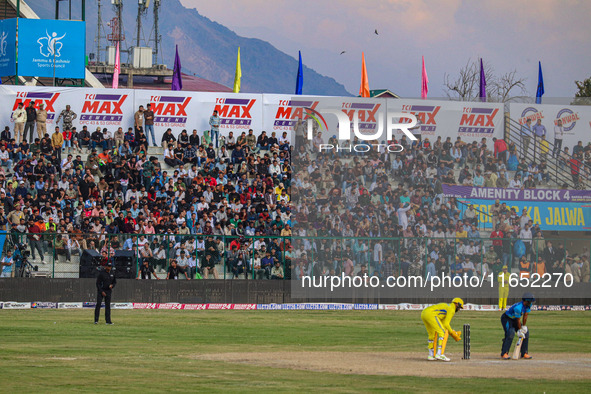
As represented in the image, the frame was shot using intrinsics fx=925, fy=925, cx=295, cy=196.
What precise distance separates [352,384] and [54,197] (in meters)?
27.7

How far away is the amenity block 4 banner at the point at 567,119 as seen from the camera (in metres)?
46.5

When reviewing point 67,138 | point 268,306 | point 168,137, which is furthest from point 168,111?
point 268,306

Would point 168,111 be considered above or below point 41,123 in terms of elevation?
above

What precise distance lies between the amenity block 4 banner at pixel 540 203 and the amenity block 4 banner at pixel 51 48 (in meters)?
23.7

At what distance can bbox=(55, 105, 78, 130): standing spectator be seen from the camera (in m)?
47.7

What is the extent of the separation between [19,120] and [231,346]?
26.4 meters

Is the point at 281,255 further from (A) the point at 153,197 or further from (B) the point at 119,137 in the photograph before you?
(B) the point at 119,137

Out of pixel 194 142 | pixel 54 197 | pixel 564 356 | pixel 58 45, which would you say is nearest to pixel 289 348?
pixel 564 356

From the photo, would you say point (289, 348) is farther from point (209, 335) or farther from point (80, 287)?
point (80, 287)

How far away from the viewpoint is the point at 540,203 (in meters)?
44.1

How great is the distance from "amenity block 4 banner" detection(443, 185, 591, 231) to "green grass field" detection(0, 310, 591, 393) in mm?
6731

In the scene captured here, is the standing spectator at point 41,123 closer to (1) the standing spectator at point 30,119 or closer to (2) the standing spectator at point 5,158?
(1) the standing spectator at point 30,119

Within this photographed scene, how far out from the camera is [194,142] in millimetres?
48062

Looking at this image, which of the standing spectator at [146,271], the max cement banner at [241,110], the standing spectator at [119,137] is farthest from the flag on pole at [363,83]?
the standing spectator at [146,271]
